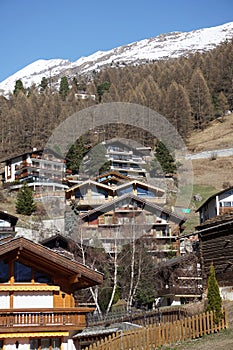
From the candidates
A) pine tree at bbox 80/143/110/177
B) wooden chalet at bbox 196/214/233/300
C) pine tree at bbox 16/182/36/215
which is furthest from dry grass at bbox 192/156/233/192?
wooden chalet at bbox 196/214/233/300

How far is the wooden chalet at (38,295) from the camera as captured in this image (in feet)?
64.8

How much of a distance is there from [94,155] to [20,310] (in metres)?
77.1

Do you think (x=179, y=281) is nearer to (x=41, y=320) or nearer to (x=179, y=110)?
(x=41, y=320)

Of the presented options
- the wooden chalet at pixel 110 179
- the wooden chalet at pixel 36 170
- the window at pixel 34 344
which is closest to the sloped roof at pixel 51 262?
the window at pixel 34 344

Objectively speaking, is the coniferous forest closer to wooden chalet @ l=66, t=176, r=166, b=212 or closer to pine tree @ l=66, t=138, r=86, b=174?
pine tree @ l=66, t=138, r=86, b=174

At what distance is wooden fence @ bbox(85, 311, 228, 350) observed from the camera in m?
21.4

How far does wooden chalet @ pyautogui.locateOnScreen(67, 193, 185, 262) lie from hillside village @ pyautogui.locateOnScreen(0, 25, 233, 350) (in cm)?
14

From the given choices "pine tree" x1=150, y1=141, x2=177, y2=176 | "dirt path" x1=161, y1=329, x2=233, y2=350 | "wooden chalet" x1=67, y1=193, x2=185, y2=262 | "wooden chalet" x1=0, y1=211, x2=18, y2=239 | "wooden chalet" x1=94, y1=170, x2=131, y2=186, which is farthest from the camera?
"pine tree" x1=150, y1=141, x2=177, y2=176

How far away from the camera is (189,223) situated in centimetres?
6862

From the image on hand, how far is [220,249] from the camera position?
35.8 m

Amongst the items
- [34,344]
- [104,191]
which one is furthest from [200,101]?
[34,344]

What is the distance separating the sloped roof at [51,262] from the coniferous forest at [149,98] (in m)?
90.6

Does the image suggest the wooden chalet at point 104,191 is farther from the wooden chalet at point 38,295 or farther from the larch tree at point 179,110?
the wooden chalet at point 38,295

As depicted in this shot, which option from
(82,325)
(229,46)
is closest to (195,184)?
(82,325)
